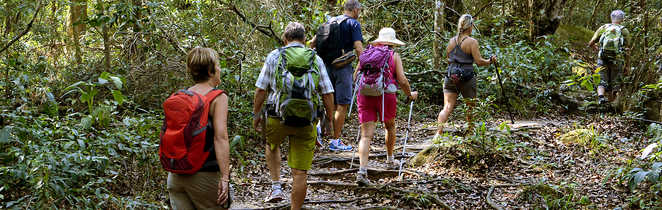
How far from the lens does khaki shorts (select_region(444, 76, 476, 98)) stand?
7.17 m

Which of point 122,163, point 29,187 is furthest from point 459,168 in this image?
point 29,187

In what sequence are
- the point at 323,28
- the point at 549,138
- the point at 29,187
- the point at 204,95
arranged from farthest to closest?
1. the point at 549,138
2. the point at 323,28
3. the point at 29,187
4. the point at 204,95

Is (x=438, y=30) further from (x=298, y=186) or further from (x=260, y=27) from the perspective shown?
(x=298, y=186)

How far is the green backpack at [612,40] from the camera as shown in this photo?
9820 mm

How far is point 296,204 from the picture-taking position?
444 cm

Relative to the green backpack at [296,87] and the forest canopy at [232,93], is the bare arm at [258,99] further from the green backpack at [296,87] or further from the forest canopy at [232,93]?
the forest canopy at [232,93]

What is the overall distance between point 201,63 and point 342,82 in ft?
13.3

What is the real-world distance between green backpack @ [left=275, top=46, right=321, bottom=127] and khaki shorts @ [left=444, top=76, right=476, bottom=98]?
350cm

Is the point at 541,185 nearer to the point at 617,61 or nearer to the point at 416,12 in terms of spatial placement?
the point at 617,61

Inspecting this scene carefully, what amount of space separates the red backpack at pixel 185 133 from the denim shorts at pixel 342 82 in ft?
13.5

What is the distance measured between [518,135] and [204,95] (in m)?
6.09

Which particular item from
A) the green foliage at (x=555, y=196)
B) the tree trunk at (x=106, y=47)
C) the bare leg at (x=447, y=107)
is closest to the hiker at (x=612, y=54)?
the bare leg at (x=447, y=107)

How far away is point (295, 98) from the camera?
418 centimetres

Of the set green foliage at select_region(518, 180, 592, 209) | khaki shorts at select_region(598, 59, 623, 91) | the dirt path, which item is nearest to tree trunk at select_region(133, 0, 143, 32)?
the dirt path
